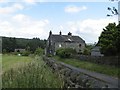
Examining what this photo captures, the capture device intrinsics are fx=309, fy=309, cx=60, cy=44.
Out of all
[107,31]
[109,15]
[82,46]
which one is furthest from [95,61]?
[82,46]

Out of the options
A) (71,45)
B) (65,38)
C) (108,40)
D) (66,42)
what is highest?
(65,38)

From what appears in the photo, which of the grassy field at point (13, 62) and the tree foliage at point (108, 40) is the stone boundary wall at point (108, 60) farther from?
the grassy field at point (13, 62)

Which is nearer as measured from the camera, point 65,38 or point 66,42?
point 66,42

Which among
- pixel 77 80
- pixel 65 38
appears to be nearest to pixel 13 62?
pixel 77 80

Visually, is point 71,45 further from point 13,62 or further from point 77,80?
point 77,80

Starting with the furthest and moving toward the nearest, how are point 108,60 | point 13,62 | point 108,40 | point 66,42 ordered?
point 66,42 < point 13,62 < point 108,40 < point 108,60

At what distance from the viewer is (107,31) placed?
172ft

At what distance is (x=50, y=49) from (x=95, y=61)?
8562 cm

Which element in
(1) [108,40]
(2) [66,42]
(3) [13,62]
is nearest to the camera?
(1) [108,40]

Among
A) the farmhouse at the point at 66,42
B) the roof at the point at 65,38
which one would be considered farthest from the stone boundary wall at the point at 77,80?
the roof at the point at 65,38

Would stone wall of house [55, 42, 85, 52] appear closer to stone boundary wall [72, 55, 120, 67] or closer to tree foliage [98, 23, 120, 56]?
tree foliage [98, 23, 120, 56]

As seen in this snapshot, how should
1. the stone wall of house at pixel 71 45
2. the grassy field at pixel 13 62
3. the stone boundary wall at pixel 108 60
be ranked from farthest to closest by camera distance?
the stone wall of house at pixel 71 45, the stone boundary wall at pixel 108 60, the grassy field at pixel 13 62

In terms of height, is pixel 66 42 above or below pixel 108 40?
above

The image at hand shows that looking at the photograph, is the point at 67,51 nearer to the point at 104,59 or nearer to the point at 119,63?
the point at 104,59
